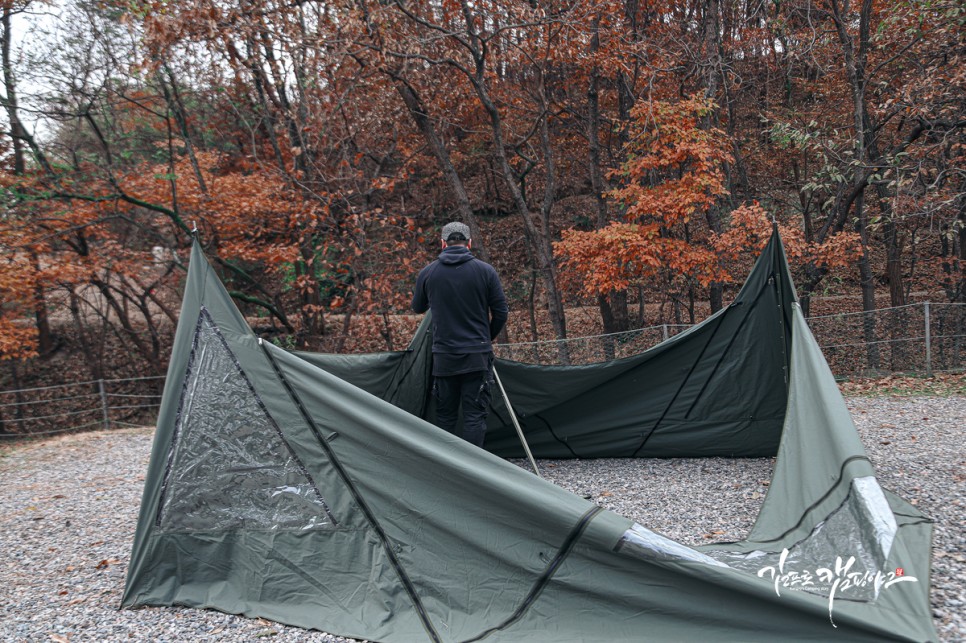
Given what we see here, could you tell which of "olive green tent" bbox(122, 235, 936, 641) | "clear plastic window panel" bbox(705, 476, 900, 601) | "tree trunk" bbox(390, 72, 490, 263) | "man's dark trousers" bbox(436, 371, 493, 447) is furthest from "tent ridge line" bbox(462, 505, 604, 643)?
"tree trunk" bbox(390, 72, 490, 263)

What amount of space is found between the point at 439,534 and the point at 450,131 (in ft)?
41.0

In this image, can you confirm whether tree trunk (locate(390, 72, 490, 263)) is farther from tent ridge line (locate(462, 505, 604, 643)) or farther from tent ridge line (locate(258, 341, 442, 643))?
tent ridge line (locate(462, 505, 604, 643))

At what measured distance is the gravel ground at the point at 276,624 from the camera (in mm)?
3062

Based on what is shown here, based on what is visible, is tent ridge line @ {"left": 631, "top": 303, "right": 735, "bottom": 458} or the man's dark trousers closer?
the man's dark trousers

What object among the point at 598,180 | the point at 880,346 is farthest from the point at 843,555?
the point at 598,180

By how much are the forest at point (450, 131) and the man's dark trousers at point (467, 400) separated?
19.5 ft

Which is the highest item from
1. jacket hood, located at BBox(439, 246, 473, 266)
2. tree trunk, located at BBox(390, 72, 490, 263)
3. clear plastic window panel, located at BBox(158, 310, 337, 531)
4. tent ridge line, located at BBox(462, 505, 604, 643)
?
tree trunk, located at BBox(390, 72, 490, 263)

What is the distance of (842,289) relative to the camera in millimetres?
17953

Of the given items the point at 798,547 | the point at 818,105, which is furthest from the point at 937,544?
the point at 818,105

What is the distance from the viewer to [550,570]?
9.30ft

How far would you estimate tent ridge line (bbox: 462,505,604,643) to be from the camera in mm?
2779

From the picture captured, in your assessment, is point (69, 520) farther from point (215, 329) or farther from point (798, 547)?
point (798, 547)

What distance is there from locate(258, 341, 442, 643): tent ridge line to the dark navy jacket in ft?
4.04

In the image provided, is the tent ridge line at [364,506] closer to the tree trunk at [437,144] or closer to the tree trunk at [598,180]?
the tree trunk at [437,144]
